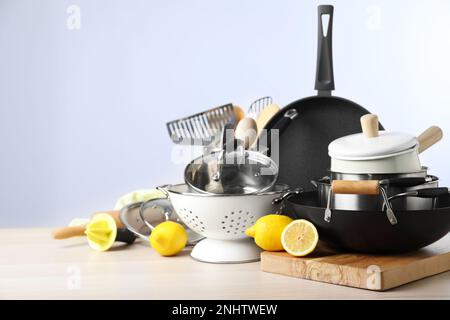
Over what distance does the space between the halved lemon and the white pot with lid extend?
11 centimetres

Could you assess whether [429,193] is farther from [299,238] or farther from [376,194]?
[299,238]

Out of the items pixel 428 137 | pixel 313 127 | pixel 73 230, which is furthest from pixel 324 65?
pixel 73 230

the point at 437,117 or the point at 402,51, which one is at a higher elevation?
the point at 402,51

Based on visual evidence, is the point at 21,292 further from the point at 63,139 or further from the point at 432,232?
the point at 63,139

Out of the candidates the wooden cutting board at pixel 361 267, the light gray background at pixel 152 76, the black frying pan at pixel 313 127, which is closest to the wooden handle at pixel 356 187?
the wooden cutting board at pixel 361 267

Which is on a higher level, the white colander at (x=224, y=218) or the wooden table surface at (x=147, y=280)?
the white colander at (x=224, y=218)

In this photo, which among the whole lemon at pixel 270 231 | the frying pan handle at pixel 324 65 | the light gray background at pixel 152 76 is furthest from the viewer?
the light gray background at pixel 152 76

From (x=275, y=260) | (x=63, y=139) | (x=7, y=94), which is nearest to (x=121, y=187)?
(x=63, y=139)

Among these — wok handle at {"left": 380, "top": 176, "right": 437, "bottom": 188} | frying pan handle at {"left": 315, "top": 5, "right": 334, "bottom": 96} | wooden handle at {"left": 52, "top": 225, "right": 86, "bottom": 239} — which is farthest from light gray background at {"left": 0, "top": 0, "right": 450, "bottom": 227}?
wok handle at {"left": 380, "top": 176, "right": 437, "bottom": 188}

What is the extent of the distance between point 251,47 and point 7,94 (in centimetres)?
108

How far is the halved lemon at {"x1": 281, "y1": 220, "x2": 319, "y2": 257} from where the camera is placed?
1009 mm

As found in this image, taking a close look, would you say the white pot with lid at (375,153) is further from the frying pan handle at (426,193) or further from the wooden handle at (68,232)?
the wooden handle at (68,232)

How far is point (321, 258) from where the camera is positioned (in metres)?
1.00

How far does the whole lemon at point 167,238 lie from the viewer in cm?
116
